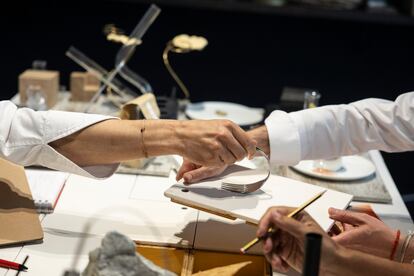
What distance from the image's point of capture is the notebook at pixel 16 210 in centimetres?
125

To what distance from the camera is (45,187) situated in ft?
4.84

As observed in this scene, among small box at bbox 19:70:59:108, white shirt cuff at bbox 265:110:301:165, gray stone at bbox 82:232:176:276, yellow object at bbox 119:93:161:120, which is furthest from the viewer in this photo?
small box at bbox 19:70:59:108

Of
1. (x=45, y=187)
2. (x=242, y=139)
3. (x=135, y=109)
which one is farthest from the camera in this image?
(x=135, y=109)

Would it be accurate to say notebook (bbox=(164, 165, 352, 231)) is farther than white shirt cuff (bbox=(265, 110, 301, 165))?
No

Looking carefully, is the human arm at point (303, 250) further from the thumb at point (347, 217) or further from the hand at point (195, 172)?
the hand at point (195, 172)

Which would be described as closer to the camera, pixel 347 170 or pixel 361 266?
pixel 361 266

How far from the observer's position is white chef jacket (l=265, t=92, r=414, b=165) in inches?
58.8

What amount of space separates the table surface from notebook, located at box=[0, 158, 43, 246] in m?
0.02

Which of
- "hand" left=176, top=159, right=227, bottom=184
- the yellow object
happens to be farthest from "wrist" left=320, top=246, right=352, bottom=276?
the yellow object

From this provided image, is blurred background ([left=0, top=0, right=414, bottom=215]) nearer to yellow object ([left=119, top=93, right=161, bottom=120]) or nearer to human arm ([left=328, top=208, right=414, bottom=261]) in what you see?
yellow object ([left=119, top=93, right=161, bottom=120])

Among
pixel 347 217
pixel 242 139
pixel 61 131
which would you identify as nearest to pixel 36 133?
pixel 61 131

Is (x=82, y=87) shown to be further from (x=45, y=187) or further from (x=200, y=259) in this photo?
(x=200, y=259)

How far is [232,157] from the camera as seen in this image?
131cm

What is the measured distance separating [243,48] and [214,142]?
6.09 feet
